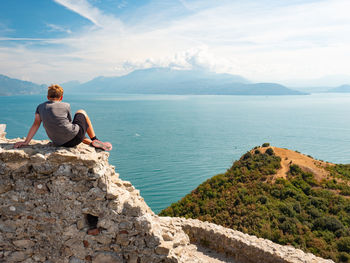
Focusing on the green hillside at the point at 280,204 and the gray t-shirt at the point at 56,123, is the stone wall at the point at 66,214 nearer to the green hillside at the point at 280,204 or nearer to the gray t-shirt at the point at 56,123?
the gray t-shirt at the point at 56,123

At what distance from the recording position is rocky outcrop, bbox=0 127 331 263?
4172 mm

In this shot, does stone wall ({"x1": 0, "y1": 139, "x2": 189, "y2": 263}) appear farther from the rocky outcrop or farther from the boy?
the boy

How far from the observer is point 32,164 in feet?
13.6

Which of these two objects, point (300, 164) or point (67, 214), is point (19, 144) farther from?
point (300, 164)

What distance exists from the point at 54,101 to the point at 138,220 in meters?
2.74

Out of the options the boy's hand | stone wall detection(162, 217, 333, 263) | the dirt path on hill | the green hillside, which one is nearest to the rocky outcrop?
the boy's hand

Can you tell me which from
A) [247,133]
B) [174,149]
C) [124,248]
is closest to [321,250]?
[124,248]

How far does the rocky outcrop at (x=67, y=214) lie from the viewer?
13.7ft

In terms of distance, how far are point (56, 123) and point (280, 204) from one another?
60.7 feet

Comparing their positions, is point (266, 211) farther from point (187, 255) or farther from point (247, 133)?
point (247, 133)

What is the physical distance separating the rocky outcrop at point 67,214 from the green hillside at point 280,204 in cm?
1206

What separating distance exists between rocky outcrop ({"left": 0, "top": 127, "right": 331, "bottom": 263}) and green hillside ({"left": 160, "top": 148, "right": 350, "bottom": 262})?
12056 millimetres

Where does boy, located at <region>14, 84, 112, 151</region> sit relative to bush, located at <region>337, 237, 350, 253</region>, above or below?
above

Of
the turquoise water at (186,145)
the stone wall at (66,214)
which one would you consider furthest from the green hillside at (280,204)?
the stone wall at (66,214)
